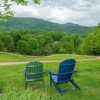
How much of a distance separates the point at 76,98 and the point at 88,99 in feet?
1.30

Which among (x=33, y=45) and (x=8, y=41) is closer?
(x=8, y=41)

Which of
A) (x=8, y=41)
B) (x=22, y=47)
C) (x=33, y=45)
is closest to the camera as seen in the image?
(x=22, y=47)

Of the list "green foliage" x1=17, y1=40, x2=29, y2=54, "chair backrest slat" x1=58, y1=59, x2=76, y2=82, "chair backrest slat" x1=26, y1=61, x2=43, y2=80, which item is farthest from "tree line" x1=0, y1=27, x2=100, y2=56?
"chair backrest slat" x1=58, y1=59, x2=76, y2=82

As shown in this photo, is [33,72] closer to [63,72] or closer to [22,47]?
[63,72]

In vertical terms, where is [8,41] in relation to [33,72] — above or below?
below

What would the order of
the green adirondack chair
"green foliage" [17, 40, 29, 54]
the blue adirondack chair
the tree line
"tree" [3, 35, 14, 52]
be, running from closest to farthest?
1. the blue adirondack chair
2. the green adirondack chair
3. the tree line
4. "green foliage" [17, 40, 29, 54]
5. "tree" [3, 35, 14, 52]

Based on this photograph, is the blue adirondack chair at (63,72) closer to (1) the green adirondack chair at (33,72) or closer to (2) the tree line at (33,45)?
(1) the green adirondack chair at (33,72)

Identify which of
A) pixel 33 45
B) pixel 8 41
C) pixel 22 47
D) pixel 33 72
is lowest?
pixel 22 47

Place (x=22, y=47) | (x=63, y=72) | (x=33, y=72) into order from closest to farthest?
(x=63, y=72)
(x=33, y=72)
(x=22, y=47)

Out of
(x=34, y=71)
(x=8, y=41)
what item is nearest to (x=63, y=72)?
(x=34, y=71)

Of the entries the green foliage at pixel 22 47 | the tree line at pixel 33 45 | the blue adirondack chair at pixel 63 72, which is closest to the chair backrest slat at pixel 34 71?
the blue adirondack chair at pixel 63 72

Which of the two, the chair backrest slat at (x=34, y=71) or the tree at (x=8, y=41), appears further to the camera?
the tree at (x=8, y=41)

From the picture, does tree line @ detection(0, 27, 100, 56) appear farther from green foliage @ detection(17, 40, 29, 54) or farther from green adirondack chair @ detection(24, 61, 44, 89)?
green adirondack chair @ detection(24, 61, 44, 89)

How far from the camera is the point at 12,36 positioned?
97875 mm
